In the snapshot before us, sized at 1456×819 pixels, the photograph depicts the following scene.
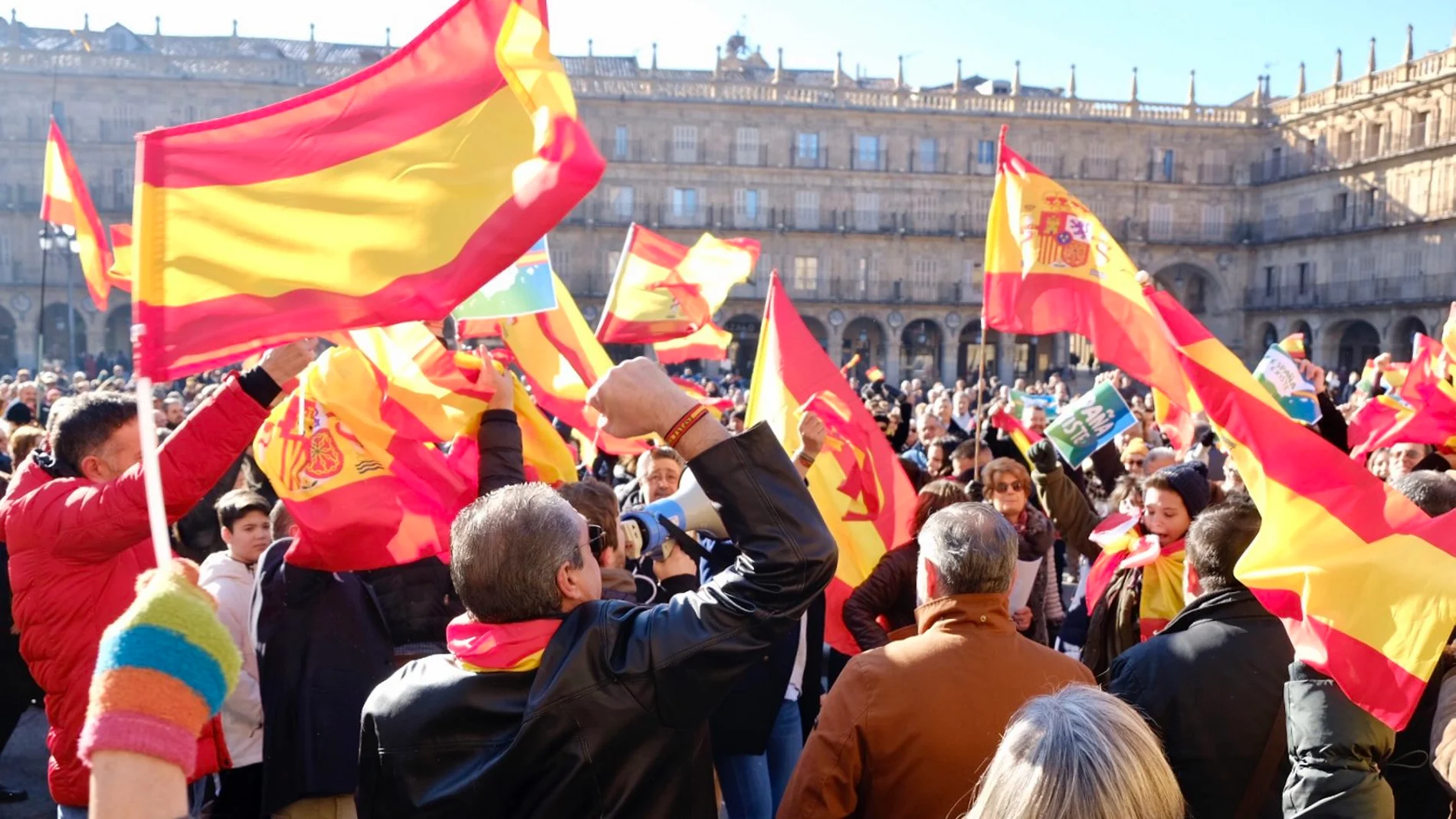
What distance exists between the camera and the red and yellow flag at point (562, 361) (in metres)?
5.96

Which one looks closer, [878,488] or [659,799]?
[659,799]

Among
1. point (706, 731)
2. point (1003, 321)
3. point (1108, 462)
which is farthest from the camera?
point (1108, 462)

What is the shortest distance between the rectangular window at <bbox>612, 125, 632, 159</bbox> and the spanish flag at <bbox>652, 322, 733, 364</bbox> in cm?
2836

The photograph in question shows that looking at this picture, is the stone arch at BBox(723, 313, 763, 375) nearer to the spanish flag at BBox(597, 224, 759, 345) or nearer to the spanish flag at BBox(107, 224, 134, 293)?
the spanish flag at BBox(107, 224, 134, 293)

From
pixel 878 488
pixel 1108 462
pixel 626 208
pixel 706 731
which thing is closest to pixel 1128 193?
pixel 626 208

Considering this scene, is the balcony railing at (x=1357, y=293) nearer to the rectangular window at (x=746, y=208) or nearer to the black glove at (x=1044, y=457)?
the rectangular window at (x=746, y=208)

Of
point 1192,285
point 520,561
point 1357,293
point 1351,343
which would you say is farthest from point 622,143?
point 520,561

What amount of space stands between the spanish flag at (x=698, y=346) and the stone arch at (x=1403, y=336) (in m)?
31.7

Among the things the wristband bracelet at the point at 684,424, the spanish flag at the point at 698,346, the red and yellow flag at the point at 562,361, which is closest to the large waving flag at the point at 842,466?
the red and yellow flag at the point at 562,361

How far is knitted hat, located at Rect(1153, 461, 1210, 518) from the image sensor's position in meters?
3.70

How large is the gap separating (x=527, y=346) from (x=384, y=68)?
142 inches

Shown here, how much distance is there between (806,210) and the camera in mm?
38031

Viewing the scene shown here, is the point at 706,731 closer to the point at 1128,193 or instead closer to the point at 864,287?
the point at 864,287

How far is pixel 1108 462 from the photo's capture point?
6.68 m
